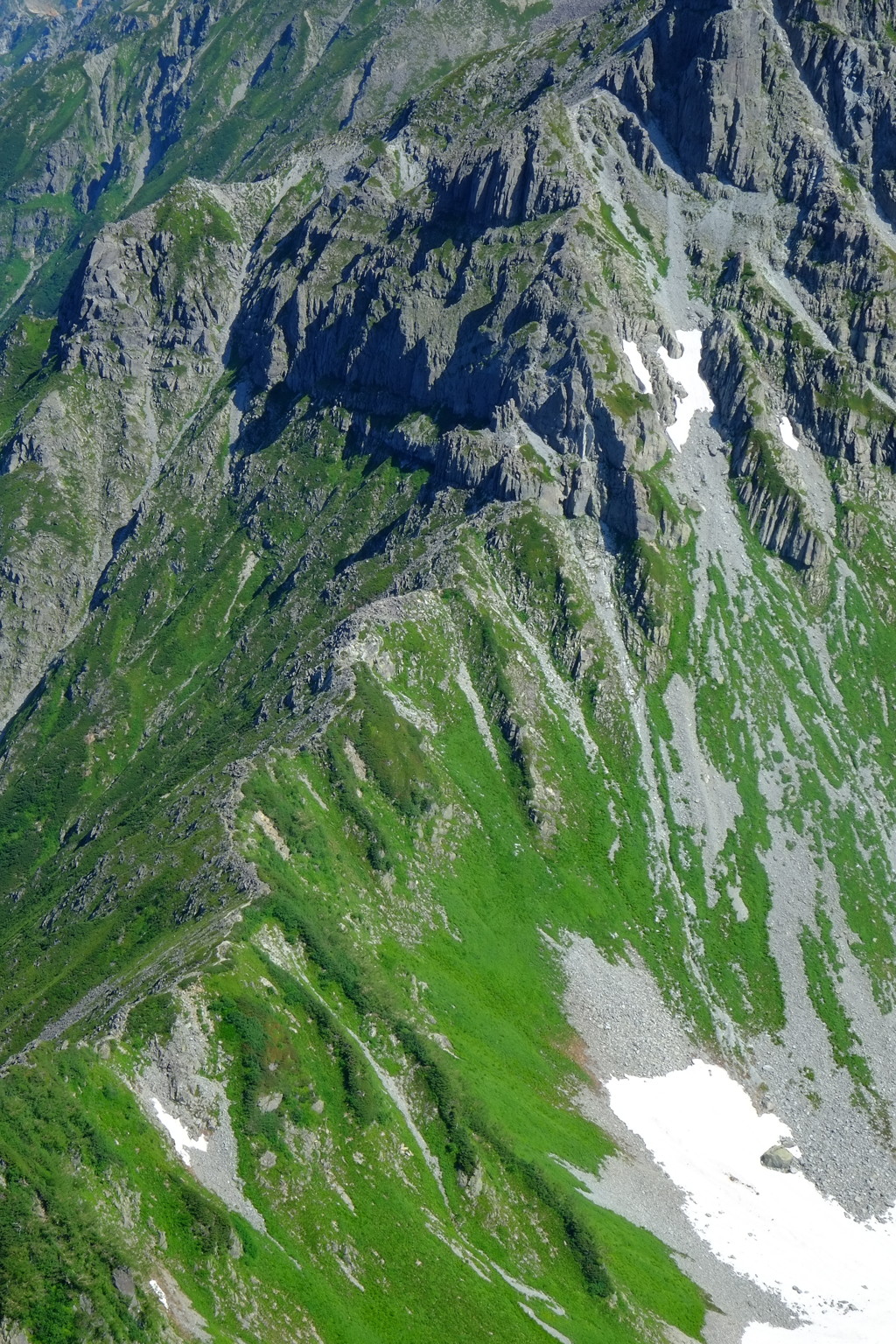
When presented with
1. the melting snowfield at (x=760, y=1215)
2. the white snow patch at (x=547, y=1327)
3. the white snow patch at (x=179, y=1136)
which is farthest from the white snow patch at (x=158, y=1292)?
the melting snowfield at (x=760, y=1215)

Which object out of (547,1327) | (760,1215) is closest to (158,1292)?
(547,1327)

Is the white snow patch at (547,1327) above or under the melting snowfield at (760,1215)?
above

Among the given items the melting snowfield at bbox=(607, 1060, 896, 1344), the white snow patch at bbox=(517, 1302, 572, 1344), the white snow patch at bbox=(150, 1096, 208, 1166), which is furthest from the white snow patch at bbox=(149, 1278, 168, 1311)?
the melting snowfield at bbox=(607, 1060, 896, 1344)

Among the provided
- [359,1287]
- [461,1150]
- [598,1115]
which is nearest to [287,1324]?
[359,1287]

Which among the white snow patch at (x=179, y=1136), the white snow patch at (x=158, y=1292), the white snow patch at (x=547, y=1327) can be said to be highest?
the white snow patch at (x=158, y=1292)

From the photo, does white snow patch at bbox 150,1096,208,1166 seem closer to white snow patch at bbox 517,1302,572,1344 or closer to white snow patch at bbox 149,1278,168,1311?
white snow patch at bbox 149,1278,168,1311

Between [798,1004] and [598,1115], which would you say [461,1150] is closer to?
[598,1115]

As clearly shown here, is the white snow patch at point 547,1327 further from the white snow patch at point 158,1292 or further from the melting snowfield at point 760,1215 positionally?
the white snow patch at point 158,1292
